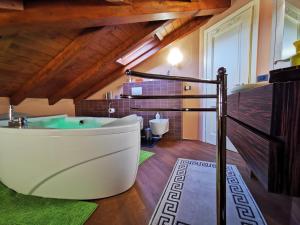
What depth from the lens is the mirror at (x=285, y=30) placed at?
162 cm

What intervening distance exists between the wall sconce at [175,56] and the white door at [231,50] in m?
0.64

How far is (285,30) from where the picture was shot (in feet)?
5.81

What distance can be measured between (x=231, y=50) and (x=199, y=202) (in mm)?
2557

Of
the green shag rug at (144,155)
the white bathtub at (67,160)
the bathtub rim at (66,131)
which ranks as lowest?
the green shag rug at (144,155)

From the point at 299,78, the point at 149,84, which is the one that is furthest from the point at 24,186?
the point at 149,84

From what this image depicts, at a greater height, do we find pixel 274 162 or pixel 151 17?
pixel 151 17

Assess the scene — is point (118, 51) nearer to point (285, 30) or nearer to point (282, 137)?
point (285, 30)

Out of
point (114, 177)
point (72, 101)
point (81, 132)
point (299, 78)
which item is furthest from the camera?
point (72, 101)

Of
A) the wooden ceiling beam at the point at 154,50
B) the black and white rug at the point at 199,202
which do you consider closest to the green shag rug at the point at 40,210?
the black and white rug at the point at 199,202

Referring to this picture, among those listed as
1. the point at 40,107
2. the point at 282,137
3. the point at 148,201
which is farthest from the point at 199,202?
the point at 40,107

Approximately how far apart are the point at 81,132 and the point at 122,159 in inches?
19.1

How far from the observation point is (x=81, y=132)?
143cm

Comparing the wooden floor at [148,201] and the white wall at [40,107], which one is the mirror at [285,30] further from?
the white wall at [40,107]

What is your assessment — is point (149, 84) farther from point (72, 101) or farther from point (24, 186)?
point (24, 186)
